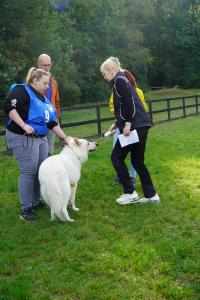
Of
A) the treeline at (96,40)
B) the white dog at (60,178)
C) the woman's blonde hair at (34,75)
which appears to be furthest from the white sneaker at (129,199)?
the treeline at (96,40)

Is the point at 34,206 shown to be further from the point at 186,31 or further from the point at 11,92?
the point at 186,31

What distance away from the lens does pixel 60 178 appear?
5.42 m

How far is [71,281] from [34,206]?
7.55 feet

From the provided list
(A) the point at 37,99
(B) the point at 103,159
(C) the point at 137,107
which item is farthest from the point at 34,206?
(B) the point at 103,159

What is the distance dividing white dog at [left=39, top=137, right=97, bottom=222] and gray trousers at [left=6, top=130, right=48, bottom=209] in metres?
0.19

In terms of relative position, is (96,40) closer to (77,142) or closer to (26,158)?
(77,142)

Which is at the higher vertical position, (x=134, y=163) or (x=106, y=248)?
(x=134, y=163)

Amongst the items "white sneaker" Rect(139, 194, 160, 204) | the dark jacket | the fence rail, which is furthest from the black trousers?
the fence rail

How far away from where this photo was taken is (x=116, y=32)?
42.7 metres

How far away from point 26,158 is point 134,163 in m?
1.59

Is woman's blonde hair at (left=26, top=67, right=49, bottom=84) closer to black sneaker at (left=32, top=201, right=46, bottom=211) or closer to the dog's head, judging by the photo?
the dog's head

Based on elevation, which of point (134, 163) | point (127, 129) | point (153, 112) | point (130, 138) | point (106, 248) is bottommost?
point (106, 248)

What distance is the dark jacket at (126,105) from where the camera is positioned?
231 inches

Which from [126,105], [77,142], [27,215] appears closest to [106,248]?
[27,215]
